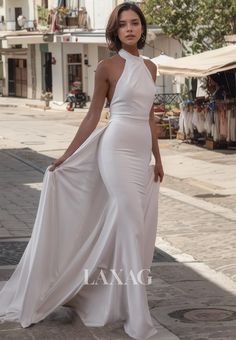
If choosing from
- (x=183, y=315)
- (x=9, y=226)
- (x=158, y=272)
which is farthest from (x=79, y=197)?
(x=9, y=226)

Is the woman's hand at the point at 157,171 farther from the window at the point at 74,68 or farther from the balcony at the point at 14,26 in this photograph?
the balcony at the point at 14,26

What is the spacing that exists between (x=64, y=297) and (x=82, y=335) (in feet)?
0.98

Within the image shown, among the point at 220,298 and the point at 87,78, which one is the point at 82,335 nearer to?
the point at 220,298

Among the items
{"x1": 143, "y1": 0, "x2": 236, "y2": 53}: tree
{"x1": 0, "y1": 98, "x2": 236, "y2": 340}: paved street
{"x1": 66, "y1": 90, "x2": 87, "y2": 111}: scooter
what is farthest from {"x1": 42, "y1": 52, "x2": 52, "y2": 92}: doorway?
{"x1": 0, "y1": 98, "x2": 236, "y2": 340}: paved street

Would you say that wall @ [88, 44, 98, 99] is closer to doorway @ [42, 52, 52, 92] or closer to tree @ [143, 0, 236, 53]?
doorway @ [42, 52, 52, 92]

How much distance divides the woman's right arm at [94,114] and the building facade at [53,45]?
97.4 ft

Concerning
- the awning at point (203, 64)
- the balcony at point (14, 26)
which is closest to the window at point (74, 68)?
the balcony at point (14, 26)

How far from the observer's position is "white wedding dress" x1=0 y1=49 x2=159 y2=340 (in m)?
5.35

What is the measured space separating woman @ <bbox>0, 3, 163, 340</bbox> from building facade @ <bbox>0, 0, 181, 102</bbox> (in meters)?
29.7

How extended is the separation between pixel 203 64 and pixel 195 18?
→ 232 inches

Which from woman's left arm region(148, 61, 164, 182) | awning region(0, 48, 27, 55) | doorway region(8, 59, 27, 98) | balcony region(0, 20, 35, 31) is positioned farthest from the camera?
doorway region(8, 59, 27, 98)

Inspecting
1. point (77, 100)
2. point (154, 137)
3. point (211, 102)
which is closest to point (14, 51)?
point (77, 100)

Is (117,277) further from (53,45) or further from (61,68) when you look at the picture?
(53,45)

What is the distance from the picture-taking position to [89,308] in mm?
5488
